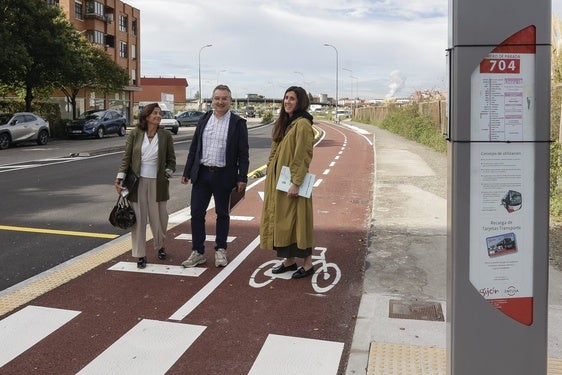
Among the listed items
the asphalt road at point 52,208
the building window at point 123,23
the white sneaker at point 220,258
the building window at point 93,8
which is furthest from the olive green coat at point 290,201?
the building window at point 123,23

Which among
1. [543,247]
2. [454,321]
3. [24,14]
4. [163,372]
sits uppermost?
[24,14]

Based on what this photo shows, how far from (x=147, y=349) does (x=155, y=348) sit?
0.06m

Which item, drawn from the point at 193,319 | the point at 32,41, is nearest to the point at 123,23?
the point at 32,41

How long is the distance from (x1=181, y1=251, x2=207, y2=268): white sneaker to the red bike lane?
0.11 m

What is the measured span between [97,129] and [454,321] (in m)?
28.9

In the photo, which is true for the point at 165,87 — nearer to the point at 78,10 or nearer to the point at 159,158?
the point at 78,10

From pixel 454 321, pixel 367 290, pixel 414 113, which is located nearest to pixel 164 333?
pixel 367 290

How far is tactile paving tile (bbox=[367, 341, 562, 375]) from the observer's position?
3.60 meters

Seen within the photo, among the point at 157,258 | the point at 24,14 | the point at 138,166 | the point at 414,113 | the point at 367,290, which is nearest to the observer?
the point at 367,290

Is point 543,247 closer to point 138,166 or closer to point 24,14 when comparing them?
point 138,166

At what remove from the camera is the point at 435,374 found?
3555mm

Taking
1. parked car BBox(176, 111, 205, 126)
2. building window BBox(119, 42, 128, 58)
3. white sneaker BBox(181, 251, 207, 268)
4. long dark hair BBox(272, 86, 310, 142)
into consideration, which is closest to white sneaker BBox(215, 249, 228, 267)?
white sneaker BBox(181, 251, 207, 268)

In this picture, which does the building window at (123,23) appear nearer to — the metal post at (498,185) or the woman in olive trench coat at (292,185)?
the woman in olive trench coat at (292,185)

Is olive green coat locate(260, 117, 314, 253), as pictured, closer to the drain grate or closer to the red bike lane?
the red bike lane
